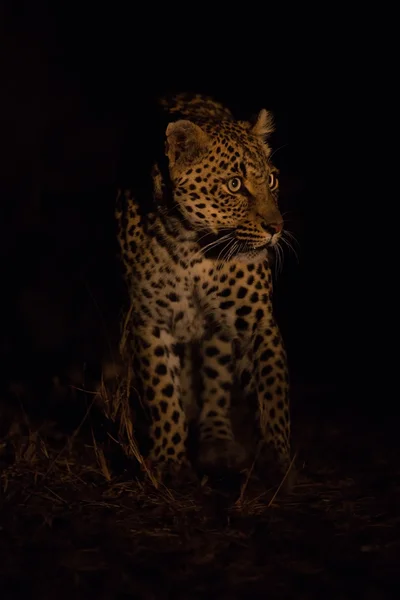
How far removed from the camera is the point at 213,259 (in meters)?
5.91

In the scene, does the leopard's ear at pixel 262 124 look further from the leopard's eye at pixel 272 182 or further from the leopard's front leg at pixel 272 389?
the leopard's front leg at pixel 272 389

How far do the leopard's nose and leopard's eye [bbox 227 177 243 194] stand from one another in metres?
0.23

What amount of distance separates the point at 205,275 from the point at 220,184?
19.0 inches

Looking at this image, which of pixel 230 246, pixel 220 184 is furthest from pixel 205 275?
pixel 220 184

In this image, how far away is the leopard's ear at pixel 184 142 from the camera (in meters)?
5.67

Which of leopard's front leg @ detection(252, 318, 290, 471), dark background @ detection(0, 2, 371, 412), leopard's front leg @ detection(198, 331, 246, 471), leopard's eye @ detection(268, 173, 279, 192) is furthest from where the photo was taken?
dark background @ detection(0, 2, 371, 412)

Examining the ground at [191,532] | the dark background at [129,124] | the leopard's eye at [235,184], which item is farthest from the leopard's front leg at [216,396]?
the dark background at [129,124]

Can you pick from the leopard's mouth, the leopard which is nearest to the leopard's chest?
the leopard

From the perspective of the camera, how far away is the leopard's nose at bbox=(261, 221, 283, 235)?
555 cm

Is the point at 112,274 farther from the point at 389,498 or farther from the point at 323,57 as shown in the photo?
the point at 323,57

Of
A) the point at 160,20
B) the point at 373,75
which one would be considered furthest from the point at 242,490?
the point at 160,20

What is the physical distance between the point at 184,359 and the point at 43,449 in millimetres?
1217

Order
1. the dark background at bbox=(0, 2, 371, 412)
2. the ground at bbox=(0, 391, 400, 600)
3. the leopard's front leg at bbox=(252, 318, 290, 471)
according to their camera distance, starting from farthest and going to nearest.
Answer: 1. the dark background at bbox=(0, 2, 371, 412)
2. the leopard's front leg at bbox=(252, 318, 290, 471)
3. the ground at bbox=(0, 391, 400, 600)

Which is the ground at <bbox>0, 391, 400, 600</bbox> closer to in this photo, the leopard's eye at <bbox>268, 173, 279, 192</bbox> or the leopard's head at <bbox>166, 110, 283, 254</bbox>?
the leopard's head at <bbox>166, 110, 283, 254</bbox>
